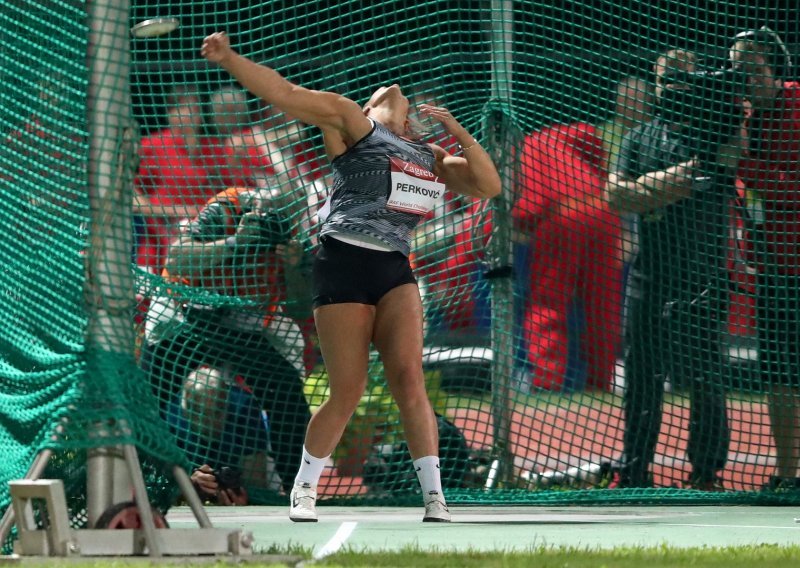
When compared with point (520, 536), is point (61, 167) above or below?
above

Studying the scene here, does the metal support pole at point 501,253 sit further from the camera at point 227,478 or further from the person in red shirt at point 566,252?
the camera at point 227,478

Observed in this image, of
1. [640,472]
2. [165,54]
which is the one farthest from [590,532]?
[165,54]

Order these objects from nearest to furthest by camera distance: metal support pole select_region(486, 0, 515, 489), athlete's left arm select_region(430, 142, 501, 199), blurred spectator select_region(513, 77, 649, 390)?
athlete's left arm select_region(430, 142, 501, 199) → metal support pole select_region(486, 0, 515, 489) → blurred spectator select_region(513, 77, 649, 390)

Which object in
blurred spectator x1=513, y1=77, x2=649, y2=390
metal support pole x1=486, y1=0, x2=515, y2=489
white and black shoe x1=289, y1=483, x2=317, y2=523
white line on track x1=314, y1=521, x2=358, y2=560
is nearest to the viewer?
white line on track x1=314, y1=521, x2=358, y2=560

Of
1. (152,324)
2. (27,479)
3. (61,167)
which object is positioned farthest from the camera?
(152,324)

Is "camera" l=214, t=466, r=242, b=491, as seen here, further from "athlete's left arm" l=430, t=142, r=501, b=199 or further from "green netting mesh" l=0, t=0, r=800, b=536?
"athlete's left arm" l=430, t=142, r=501, b=199

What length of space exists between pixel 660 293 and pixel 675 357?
39 cm

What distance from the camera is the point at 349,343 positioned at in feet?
21.4

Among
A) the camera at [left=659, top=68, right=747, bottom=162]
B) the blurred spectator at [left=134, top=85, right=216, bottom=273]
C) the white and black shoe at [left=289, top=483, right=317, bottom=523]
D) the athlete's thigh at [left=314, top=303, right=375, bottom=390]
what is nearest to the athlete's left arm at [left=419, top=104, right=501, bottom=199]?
the athlete's thigh at [left=314, top=303, right=375, bottom=390]

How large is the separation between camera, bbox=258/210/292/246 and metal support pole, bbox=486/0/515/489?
121 cm

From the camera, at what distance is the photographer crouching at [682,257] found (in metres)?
8.80

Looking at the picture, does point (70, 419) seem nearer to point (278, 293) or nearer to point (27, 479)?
point (27, 479)

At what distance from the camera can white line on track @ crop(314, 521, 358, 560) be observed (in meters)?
5.84

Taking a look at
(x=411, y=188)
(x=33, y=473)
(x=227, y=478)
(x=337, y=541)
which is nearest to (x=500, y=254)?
(x=227, y=478)
